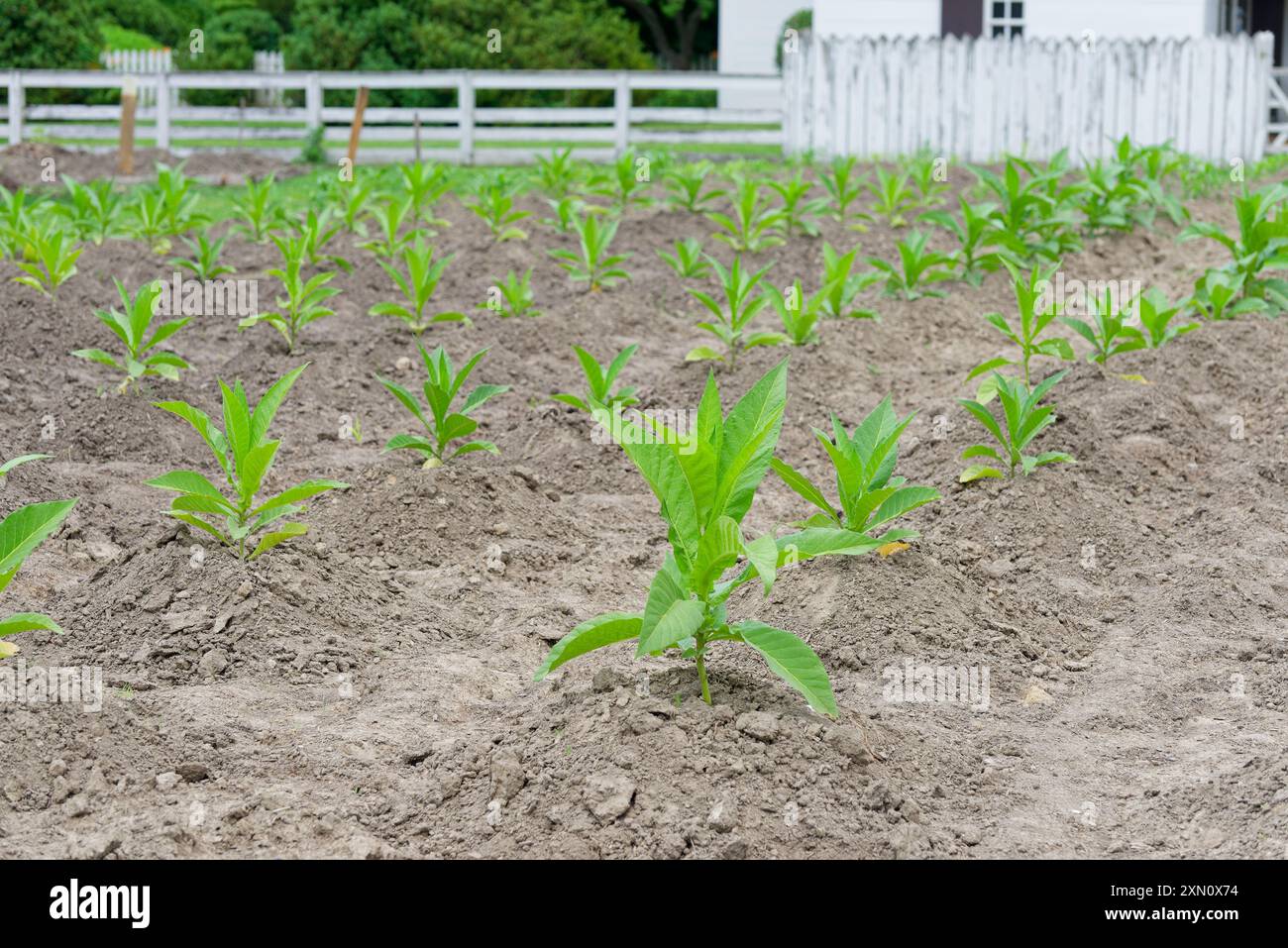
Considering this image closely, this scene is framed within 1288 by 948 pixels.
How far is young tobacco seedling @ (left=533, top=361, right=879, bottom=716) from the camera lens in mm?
3480

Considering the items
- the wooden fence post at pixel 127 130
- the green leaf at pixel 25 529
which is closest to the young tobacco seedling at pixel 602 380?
the green leaf at pixel 25 529

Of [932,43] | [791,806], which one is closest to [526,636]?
[791,806]

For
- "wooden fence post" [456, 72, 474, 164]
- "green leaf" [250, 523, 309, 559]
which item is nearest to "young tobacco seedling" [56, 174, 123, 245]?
"green leaf" [250, 523, 309, 559]

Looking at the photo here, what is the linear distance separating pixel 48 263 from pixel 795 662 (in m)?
6.45

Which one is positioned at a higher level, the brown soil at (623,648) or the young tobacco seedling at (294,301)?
the young tobacco seedling at (294,301)

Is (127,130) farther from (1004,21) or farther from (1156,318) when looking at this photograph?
(1156,318)

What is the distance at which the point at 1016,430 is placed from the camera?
574cm

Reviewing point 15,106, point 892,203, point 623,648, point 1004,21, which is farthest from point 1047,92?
point 623,648

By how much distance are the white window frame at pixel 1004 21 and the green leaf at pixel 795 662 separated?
19.7 m

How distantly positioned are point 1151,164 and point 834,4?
10.4 meters

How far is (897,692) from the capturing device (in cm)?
423

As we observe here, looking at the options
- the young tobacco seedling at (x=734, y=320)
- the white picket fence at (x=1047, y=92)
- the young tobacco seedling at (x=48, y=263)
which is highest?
the white picket fence at (x=1047, y=92)

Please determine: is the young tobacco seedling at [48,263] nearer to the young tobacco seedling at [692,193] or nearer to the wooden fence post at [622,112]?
the young tobacco seedling at [692,193]

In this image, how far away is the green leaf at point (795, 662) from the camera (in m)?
3.45
